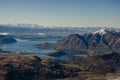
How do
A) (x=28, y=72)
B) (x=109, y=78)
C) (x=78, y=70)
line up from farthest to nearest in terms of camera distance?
(x=78, y=70) → (x=28, y=72) → (x=109, y=78)

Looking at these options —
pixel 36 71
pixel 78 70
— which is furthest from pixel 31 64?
pixel 78 70

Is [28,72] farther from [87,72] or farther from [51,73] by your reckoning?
[87,72]

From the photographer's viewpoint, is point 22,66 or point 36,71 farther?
point 22,66

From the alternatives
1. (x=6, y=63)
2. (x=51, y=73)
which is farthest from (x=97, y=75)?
(x=6, y=63)

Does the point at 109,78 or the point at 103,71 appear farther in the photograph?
the point at 103,71

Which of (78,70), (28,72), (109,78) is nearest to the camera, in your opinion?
(109,78)

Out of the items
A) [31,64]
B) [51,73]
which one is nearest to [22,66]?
[31,64]

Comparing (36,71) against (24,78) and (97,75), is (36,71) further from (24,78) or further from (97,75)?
(97,75)
